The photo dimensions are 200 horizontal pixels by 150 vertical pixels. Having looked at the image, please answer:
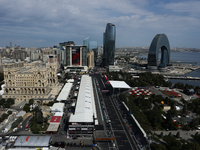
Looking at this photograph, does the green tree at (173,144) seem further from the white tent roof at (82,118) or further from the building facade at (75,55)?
the building facade at (75,55)

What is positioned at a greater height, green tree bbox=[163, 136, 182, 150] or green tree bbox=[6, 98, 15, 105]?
green tree bbox=[6, 98, 15, 105]

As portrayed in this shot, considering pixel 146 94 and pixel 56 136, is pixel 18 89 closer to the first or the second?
pixel 56 136

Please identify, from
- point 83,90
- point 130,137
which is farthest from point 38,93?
point 130,137

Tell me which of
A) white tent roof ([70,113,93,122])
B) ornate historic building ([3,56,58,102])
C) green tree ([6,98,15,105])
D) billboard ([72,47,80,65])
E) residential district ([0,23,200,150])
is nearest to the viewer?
residential district ([0,23,200,150])

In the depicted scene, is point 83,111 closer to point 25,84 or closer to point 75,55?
point 25,84

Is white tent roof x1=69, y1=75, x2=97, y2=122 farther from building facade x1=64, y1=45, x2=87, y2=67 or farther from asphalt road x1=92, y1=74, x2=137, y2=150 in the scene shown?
building facade x1=64, y1=45, x2=87, y2=67

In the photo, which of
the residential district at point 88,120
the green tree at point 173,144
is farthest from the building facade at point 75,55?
the green tree at point 173,144

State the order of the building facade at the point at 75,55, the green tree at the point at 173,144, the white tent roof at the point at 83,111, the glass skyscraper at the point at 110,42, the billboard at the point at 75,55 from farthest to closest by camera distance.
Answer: the glass skyscraper at the point at 110,42 → the billboard at the point at 75,55 → the building facade at the point at 75,55 → the white tent roof at the point at 83,111 → the green tree at the point at 173,144

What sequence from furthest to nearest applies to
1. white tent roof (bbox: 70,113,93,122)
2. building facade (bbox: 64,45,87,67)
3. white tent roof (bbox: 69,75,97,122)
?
building facade (bbox: 64,45,87,67)
white tent roof (bbox: 69,75,97,122)
white tent roof (bbox: 70,113,93,122)

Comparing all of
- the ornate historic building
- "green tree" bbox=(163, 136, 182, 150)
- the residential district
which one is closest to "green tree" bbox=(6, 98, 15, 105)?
the residential district

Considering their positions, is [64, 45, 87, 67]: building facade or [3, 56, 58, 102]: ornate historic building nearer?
[3, 56, 58, 102]: ornate historic building

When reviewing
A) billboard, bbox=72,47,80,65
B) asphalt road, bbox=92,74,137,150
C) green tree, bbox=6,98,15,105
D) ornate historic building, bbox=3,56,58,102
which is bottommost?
asphalt road, bbox=92,74,137,150

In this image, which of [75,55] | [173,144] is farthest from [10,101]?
[75,55]

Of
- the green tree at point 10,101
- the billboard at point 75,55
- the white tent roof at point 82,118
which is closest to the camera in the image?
the white tent roof at point 82,118
